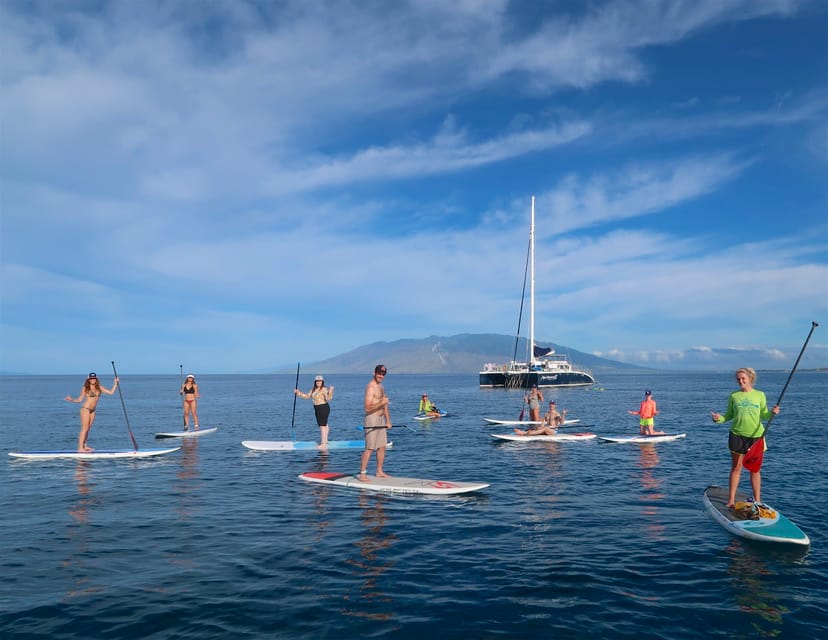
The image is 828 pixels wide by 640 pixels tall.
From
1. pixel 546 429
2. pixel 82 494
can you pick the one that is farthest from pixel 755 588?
pixel 546 429

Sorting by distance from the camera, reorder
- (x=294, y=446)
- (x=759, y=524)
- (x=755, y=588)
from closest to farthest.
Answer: (x=755, y=588), (x=759, y=524), (x=294, y=446)

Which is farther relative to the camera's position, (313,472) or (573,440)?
(573,440)

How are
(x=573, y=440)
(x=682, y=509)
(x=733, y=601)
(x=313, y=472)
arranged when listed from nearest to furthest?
(x=733, y=601)
(x=682, y=509)
(x=313, y=472)
(x=573, y=440)

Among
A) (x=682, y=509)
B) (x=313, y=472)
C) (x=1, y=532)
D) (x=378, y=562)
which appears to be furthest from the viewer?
(x=313, y=472)

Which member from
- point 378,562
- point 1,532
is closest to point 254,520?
point 378,562

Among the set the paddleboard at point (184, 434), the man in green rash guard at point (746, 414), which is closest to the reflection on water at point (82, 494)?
the paddleboard at point (184, 434)

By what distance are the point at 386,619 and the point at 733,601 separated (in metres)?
5.20

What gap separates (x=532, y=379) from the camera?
356ft

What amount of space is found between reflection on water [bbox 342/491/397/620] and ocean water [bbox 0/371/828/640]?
0.04m

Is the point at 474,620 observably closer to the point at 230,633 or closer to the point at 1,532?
the point at 230,633

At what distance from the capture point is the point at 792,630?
7629mm

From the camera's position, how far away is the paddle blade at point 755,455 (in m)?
11.5

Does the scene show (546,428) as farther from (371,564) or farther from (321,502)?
(371,564)

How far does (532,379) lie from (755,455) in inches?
3887
